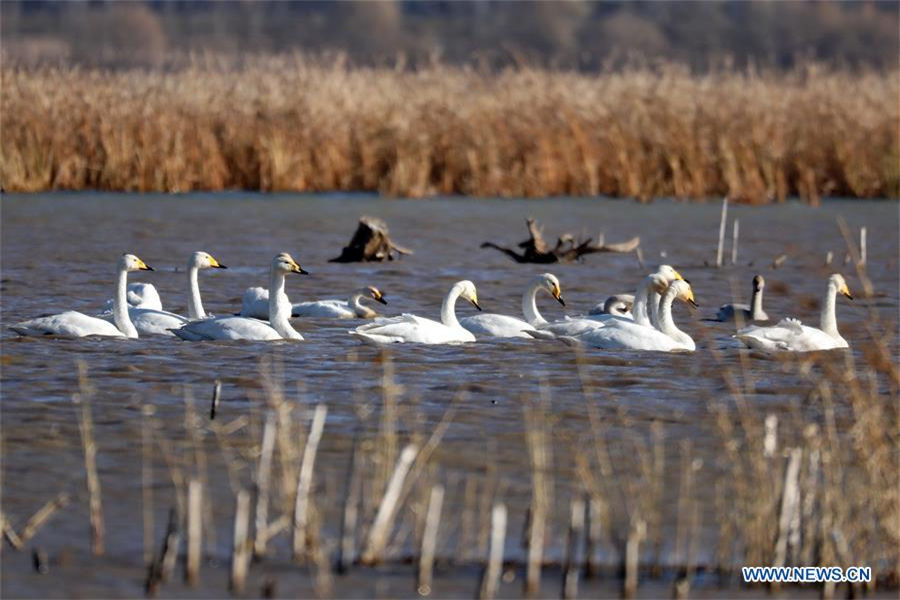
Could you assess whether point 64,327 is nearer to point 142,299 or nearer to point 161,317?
point 161,317

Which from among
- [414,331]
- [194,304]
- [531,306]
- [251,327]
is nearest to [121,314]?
[251,327]

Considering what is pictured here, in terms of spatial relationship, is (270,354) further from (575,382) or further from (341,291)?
(341,291)

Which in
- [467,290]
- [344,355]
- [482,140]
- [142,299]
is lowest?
[344,355]

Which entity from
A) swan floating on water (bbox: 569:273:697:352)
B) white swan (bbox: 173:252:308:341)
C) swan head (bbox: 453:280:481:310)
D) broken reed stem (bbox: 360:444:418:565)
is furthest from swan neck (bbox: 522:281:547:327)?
broken reed stem (bbox: 360:444:418:565)

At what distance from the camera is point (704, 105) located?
74.1 feet

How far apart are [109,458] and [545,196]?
1606 centimetres

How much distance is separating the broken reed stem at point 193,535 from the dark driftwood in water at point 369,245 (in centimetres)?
1036

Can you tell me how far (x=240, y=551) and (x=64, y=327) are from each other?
5616mm

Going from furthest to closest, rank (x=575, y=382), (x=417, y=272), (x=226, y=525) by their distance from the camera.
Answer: (x=417, y=272), (x=575, y=382), (x=226, y=525)

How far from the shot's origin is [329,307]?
12312 millimetres

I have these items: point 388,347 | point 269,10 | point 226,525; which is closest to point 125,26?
point 269,10

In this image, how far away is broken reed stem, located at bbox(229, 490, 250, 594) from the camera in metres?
5.10

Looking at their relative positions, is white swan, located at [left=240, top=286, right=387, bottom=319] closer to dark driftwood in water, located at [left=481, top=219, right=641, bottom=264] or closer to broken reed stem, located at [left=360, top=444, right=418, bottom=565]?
dark driftwood in water, located at [left=481, top=219, right=641, bottom=264]

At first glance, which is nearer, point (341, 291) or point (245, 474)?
point (245, 474)
